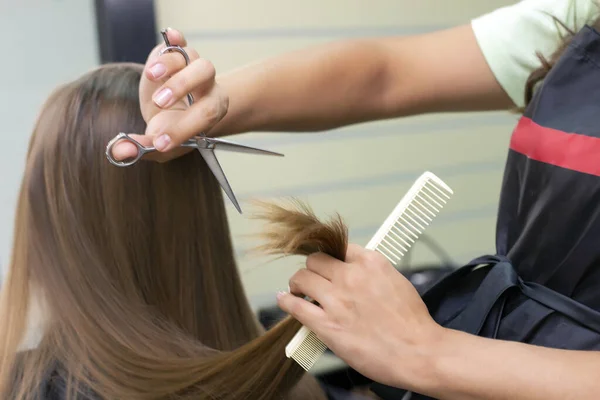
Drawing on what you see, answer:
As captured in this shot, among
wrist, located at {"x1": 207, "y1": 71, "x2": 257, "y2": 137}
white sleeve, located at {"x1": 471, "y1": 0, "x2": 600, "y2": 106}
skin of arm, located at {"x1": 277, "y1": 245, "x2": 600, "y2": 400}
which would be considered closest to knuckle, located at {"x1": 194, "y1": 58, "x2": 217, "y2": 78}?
wrist, located at {"x1": 207, "y1": 71, "x2": 257, "y2": 137}

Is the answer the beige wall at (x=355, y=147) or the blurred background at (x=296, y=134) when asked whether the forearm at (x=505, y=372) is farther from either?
the beige wall at (x=355, y=147)

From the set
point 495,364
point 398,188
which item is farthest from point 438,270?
point 495,364

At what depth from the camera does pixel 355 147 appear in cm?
146

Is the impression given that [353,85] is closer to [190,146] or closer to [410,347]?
[190,146]

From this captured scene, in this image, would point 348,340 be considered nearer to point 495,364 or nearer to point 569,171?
point 495,364

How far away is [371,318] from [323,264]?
7cm

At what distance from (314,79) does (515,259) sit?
1.09ft

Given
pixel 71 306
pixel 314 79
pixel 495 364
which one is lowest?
pixel 71 306

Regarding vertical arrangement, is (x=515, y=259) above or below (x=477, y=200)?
above

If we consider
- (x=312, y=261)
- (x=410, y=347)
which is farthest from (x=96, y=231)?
(x=410, y=347)

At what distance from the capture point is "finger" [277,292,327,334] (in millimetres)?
497

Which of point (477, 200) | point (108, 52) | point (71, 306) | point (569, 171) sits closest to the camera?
point (569, 171)

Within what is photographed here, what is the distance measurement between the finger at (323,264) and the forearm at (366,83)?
0.80 ft

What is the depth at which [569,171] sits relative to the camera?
1.82ft
